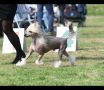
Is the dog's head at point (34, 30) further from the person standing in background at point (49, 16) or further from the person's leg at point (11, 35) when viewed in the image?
the person standing in background at point (49, 16)

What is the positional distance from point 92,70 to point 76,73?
0.41m

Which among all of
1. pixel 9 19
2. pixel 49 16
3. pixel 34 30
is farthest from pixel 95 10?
pixel 34 30

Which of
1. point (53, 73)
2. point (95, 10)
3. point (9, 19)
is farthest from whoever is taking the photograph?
point (95, 10)

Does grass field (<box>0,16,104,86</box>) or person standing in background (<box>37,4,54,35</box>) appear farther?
person standing in background (<box>37,4,54,35</box>)

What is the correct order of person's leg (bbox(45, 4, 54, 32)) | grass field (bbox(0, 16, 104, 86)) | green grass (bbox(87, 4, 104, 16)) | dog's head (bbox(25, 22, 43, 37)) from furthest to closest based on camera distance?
green grass (bbox(87, 4, 104, 16)), person's leg (bbox(45, 4, 54, 32)), dog's head (bbox(25, 22, 43, 37)), grass field (bbox(0, 16, 104, 86))

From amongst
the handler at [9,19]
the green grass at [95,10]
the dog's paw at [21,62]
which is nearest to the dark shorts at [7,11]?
the handler at [9,19]

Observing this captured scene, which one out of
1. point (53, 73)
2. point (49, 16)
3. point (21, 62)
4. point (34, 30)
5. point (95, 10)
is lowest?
point (95, 10)

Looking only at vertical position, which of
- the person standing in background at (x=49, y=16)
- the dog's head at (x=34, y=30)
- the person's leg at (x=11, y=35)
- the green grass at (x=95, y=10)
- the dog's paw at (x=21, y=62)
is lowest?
the green grass at (x=95, y=10)

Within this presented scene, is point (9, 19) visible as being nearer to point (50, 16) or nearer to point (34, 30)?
point (34, 30)

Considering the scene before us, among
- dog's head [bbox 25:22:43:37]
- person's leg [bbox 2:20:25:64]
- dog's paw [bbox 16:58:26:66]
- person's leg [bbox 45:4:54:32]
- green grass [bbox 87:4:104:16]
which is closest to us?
dog's head [bbox 25:22:43:37]

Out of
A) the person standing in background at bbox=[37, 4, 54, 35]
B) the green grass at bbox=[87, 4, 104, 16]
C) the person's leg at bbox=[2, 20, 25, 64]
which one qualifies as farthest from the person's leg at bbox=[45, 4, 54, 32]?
the green grass at bbox=[87, 4, 104, 16]

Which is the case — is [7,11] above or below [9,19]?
above

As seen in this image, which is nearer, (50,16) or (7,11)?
(7,11)

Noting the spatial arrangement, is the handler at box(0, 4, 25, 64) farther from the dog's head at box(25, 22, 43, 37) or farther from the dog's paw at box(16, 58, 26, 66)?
the dog's head at box(25, 22, 43, 37)
